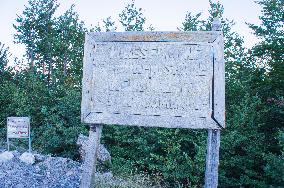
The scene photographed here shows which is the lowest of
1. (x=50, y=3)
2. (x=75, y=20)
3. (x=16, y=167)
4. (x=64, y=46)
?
(x=16, y=167)

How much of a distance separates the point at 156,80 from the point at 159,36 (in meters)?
0.61

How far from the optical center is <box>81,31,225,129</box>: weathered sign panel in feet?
14.1

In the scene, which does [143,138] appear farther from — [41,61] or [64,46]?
[41,61]

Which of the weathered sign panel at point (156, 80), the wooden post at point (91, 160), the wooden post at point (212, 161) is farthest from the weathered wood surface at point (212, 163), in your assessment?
the wooden post at point (91, 160)

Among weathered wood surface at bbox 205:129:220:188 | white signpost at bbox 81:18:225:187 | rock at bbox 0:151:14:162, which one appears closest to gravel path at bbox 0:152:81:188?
rock at bbox 0:151:14:162

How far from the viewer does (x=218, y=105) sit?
4234mm


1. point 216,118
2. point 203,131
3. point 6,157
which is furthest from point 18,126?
point 216,118

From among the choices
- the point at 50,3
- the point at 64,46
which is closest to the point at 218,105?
the point at 64,46

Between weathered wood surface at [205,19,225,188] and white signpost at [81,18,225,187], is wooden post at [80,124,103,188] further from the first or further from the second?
weathered wood surface at [205,19,225,188]

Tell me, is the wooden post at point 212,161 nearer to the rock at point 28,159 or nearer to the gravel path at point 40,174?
the gravel path at point 40,174

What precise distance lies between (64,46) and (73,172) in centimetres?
1982

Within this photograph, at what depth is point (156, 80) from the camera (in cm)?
443

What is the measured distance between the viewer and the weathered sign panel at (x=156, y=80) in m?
4.29

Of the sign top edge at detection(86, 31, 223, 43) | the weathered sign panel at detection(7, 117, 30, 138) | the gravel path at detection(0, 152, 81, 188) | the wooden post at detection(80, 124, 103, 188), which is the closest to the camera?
the sign top edge at detection(86, 31, 223, 43)
